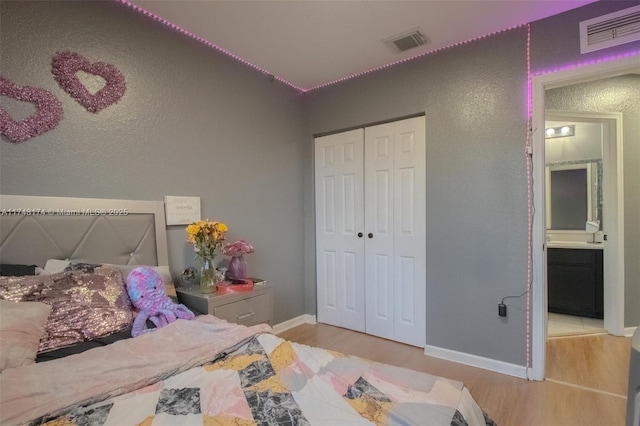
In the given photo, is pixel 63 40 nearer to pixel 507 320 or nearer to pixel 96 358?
pixel 96 358

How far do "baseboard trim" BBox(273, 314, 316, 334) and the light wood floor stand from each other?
0.30 ft

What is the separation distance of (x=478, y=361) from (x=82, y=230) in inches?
116

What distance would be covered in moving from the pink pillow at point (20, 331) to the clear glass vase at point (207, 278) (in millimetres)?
925

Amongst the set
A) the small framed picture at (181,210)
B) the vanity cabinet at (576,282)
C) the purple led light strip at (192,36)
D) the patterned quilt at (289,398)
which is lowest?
the vanity cabinet at (576,282)

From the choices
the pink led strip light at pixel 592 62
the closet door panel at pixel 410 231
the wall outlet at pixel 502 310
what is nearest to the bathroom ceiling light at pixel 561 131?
the pink led strip light at pixel 592 62

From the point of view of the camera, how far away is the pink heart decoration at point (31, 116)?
5.49ft

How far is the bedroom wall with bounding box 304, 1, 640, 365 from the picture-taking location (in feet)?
7.79

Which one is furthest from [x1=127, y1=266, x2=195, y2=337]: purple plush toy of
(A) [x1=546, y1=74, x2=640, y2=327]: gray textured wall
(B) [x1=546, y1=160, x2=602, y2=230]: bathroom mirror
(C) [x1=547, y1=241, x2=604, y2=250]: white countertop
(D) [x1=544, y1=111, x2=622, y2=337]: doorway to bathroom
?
(B) [x1=546, y1=160, x2=602, y2=230]: bathroom mirror

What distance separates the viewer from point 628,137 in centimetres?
318

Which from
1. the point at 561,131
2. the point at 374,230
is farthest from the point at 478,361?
the point at 561,131

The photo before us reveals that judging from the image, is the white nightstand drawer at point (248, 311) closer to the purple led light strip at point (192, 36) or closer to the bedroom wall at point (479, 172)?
the bedroom wall at point (479, 172)

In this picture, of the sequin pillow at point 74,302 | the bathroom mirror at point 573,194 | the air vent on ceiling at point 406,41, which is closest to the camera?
the sequin pillow at point 74,302

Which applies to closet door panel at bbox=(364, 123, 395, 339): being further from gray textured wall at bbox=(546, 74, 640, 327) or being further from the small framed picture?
gray textured wall at bbox=(546, 74, 640, 327)

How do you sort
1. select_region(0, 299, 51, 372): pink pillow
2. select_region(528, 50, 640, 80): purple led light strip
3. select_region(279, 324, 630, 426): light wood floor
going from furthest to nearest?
select_region(528, 50, 640, 80): purple led light strip, select_region(279, 324, 630, 426): light wood floor, select_region(0, 299, 51, 372): pink pillow
